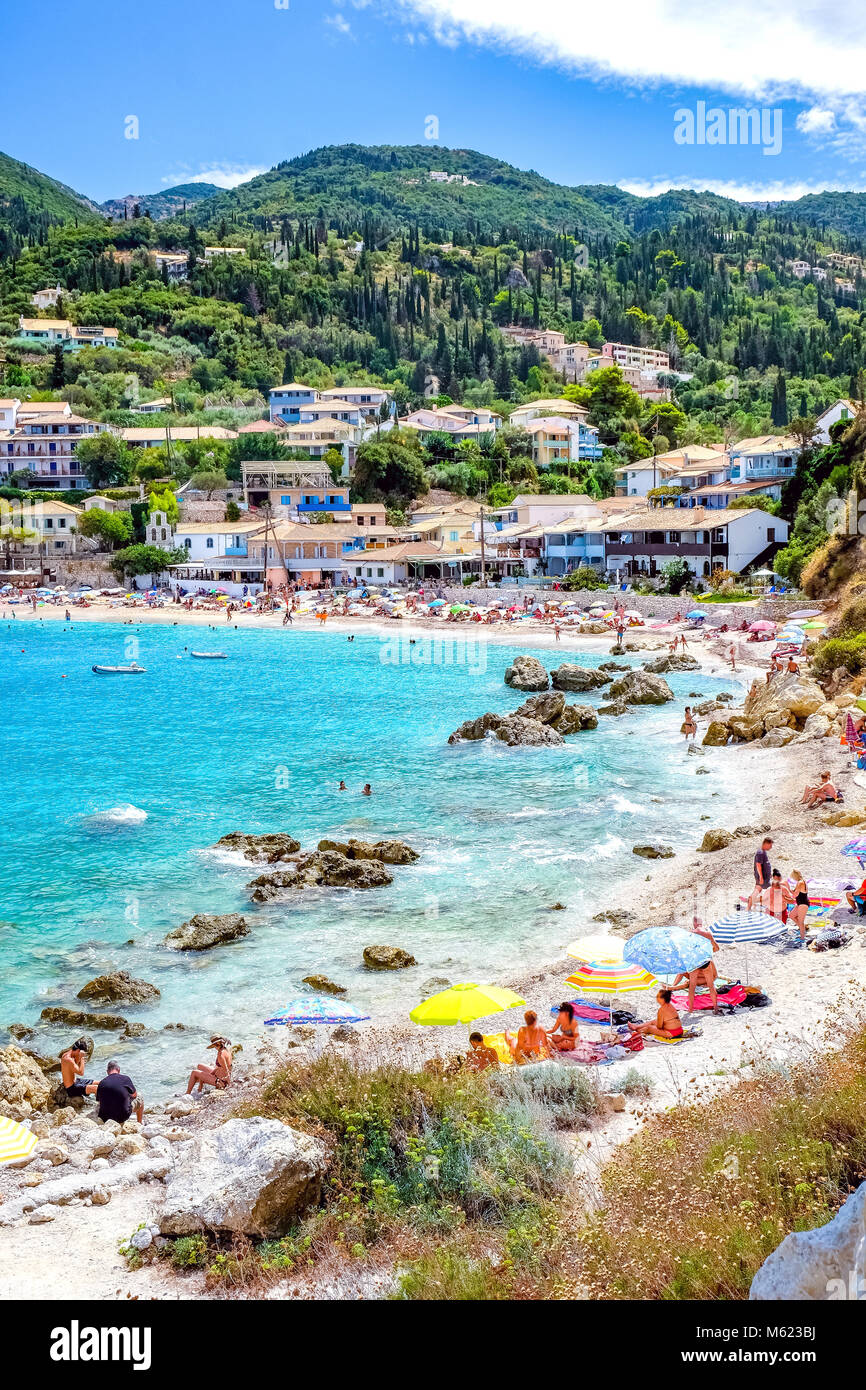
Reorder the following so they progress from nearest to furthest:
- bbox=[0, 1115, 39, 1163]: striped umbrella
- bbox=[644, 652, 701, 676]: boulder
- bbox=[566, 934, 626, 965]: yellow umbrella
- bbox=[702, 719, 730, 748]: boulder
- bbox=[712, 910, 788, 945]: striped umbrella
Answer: bbox=[0, 1115, 39, 1163]: striped umbrella
bbox=[566, 934, 626, 965]: yellow umbrella
bbox=[712, 910, 788, 945]: striped umbrella
bbox=[702, 719, 730, 748]: boulder
bbox=[644, 652, 701, 676]: boulder

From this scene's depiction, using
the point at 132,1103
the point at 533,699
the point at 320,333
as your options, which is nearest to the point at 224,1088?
the point at 132,1103

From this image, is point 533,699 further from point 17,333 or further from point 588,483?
point 17,333

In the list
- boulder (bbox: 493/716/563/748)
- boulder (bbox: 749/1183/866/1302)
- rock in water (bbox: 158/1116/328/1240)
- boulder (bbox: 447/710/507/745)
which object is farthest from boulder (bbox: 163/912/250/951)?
boulder (bbox: 447/710/507/745)

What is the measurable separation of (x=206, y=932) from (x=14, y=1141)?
6.88 meters

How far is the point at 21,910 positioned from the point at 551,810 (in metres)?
11.2

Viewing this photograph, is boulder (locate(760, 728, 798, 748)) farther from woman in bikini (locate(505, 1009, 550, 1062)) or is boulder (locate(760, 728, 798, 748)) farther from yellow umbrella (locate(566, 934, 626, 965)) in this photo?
woman in bikini (locate(505, 1009, 550, 1062))

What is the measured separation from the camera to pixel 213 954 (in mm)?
16875

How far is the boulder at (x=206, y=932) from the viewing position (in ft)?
56.2

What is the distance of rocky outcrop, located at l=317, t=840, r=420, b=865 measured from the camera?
69.4ft

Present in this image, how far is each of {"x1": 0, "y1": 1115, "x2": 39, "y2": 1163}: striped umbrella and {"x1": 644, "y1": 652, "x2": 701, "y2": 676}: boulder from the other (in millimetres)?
34787

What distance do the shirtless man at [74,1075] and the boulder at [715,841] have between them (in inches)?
464

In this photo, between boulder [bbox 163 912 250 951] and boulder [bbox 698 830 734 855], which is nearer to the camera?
boulder [bbox 163 912 250 951]

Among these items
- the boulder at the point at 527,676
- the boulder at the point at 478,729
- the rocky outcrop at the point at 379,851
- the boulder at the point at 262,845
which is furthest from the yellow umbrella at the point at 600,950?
the boulder at the point at 527,676

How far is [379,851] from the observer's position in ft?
69.8
